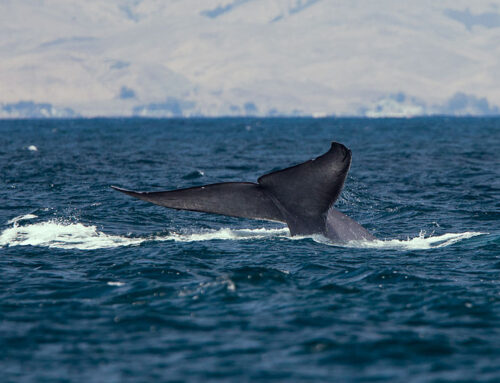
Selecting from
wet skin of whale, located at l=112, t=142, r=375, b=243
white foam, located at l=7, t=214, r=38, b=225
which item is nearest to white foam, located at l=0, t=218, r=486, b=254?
white foam, located at l=7, t=214, r=38, b=225

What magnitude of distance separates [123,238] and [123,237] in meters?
0.16

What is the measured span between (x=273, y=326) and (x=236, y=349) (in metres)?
0.95

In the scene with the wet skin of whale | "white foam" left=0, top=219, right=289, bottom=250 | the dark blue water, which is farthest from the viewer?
"white foam" left=0, top=219, right=289, bottom=250

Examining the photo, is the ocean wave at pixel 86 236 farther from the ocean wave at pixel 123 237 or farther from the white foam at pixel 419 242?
the white foam at pixel 419 242

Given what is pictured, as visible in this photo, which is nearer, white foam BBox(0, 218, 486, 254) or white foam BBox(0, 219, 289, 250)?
white foam BBox(0, 218, 486, 254)

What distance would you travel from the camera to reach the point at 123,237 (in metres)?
16.9

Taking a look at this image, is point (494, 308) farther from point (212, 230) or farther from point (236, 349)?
point (212, 230)

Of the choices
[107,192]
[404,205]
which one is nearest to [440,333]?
[404,205]

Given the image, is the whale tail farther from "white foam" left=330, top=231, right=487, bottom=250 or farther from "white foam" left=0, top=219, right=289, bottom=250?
"white foam" left=0, top=219, right=289, bottom=250

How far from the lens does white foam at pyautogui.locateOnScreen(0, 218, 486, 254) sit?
1581 cm

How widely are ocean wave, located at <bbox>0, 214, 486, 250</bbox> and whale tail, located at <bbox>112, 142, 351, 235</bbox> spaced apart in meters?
2.31

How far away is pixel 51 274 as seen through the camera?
1335cm

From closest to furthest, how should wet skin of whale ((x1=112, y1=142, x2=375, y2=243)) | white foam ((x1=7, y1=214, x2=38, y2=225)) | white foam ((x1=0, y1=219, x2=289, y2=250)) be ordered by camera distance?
wet skin of whale ((x1=112, y1=142, x2=375, y2=243)) → white foam ((x1=0, y1=219, x2=289, y2=250)) → white foam ((x1=7, y1=214, x2=38, y2=225))

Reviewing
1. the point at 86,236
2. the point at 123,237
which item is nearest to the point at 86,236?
the point at 86,236
